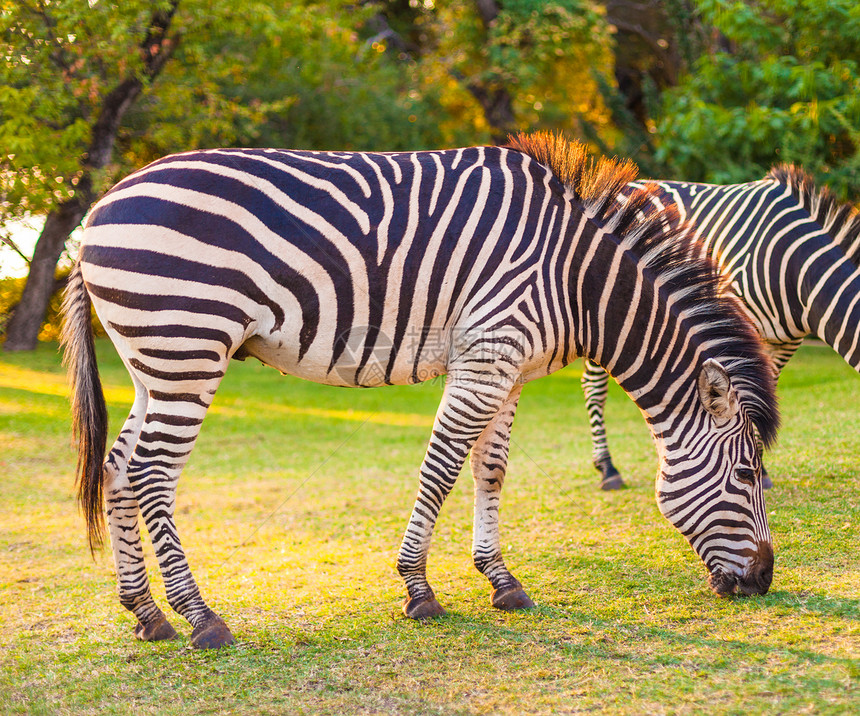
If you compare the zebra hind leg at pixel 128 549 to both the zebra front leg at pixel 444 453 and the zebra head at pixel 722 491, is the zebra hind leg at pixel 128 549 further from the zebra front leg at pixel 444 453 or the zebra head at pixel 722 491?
the zebra head at pixel 722 491

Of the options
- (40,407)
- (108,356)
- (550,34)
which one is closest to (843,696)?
(40,407)

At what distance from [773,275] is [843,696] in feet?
12.6

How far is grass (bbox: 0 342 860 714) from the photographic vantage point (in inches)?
135

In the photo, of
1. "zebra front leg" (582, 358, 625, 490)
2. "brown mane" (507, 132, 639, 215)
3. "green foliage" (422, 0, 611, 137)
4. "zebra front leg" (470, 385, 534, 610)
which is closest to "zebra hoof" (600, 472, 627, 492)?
"zebra front leg" (582, 358, 625, 490)

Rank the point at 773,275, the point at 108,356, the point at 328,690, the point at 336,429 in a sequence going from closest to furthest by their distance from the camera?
the point at 328,690 < the point at 773,275 < the point at 336,429 < the point at 108,356

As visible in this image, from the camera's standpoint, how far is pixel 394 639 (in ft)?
13.6

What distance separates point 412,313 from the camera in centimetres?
429

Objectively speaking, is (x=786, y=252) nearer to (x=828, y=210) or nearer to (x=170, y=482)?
(x=828, y=210)

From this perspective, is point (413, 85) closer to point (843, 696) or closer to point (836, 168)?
point (836, 168)

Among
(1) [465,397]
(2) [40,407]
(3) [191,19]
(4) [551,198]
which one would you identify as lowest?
(2) [40,407]

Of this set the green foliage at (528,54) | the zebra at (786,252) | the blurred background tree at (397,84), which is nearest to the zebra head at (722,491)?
the zebra at (786,252)

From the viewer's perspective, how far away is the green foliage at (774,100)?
13.5 metres

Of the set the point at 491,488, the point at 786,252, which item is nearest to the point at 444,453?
the point at 491,488

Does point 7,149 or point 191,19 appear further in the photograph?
point 191,19
